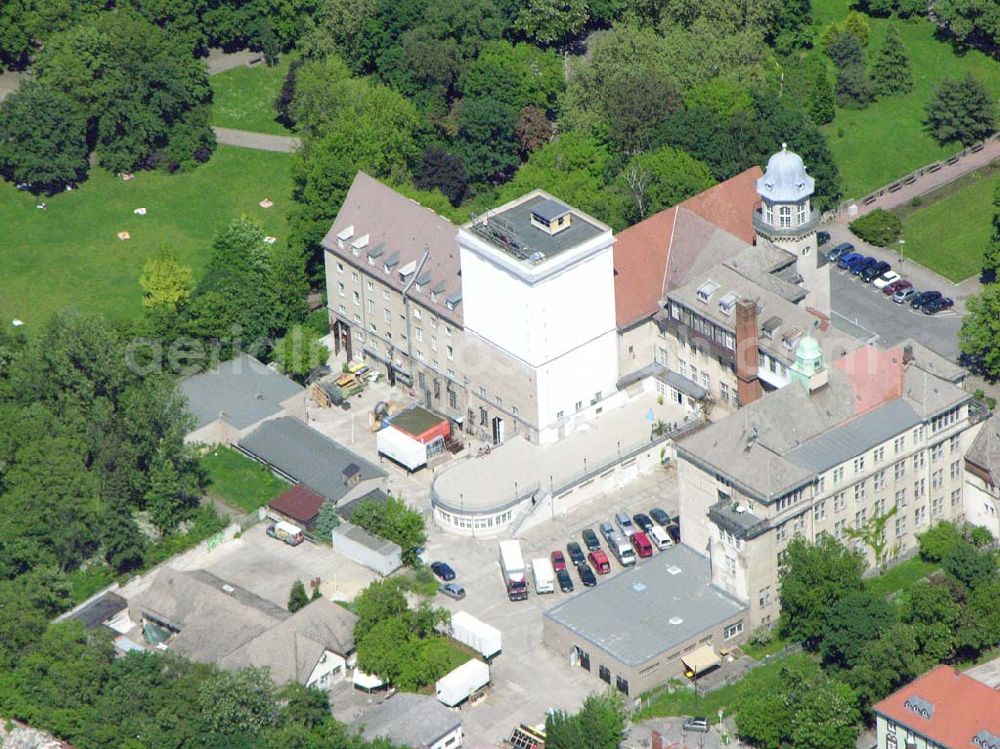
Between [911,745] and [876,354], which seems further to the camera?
[876,354]

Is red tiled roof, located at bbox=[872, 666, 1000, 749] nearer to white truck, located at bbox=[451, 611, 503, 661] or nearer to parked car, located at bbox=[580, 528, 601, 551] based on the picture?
white truck, located at bbox=[451, 611, 503, 661]

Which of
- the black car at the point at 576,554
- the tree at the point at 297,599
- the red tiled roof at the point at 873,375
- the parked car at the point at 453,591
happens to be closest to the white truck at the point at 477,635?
the parked car at the point at 453,591

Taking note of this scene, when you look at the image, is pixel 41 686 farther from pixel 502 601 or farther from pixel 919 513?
pixel 919 513

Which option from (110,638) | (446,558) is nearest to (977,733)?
(446,558)

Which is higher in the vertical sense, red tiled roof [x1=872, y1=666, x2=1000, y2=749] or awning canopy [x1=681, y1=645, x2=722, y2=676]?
red tiled roof [x1=872, y1=666, x2=1000, y2=749]

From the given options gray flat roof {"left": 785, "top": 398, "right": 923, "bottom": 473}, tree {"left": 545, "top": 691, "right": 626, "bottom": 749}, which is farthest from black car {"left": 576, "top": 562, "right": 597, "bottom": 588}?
gray flat roof {"left": 785, "top": 398, "right": 923, "bottom": 473}
